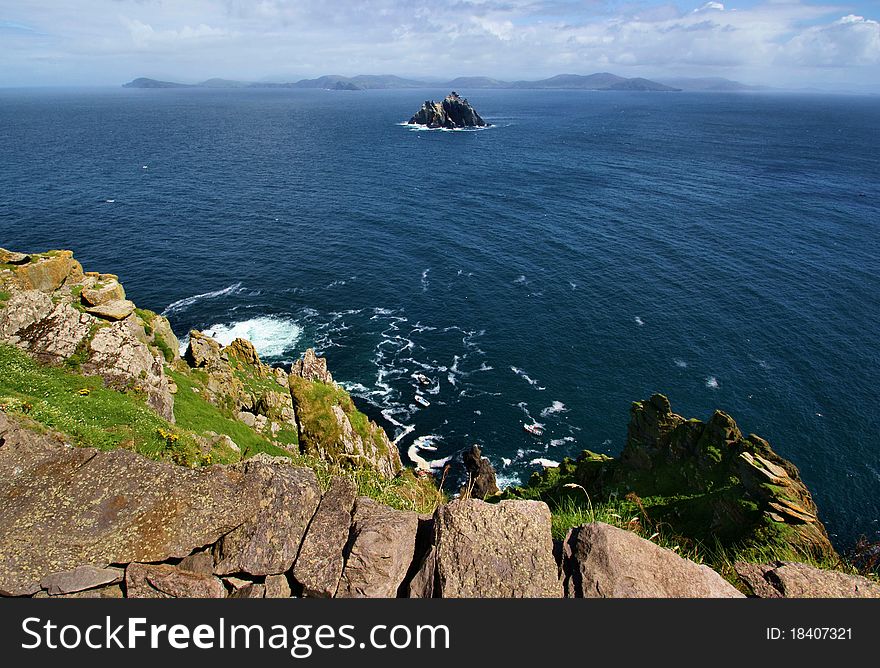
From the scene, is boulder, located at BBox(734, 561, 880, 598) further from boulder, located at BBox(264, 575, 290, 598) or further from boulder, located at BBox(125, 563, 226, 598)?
boulder, located at BBox(125, 563, 226, 598)

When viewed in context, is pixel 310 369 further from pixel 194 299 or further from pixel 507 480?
pixel 194 299

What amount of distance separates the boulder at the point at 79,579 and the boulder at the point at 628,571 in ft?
37.3

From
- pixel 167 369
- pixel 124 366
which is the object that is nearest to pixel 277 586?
pixel 124 366

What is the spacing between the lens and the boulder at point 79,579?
1162cm

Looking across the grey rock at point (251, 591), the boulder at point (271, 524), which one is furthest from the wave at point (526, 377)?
the grey rock at point (251, 591)

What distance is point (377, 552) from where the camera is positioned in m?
12.5

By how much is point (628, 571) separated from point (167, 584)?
1127 centimetres

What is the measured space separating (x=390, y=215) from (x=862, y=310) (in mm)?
104718

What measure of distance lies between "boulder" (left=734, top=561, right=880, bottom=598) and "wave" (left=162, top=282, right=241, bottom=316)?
88289 mm

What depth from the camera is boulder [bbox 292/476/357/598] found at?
12.1 metres

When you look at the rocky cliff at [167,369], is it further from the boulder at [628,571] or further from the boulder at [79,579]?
the boulder at [628,571]

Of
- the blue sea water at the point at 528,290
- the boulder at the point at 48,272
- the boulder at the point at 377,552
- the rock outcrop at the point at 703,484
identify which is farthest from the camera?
the blue sea water at the point at 528,290

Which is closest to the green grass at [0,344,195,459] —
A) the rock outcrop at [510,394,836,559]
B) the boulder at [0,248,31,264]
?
the boulder at [0,248,31,264]
